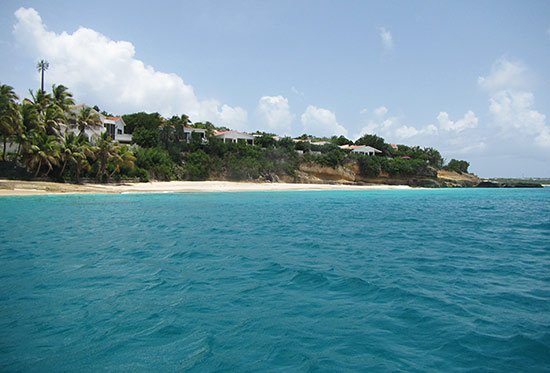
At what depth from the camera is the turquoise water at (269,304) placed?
16.0 ft

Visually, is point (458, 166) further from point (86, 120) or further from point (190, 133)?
point (86, 120)

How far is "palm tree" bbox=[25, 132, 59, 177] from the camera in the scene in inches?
1436

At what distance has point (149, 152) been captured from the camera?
51.7m

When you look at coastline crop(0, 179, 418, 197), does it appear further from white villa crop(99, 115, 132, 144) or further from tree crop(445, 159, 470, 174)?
tree crop(445, 159, 470, 174)

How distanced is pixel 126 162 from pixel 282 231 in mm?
33567

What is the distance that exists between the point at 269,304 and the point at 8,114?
38.1 metres

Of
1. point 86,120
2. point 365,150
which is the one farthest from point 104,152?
point 365,150

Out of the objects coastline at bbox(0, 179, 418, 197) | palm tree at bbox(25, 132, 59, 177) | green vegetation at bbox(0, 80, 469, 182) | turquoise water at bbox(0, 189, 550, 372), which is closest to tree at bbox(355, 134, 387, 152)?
green vegetation at bbox(0, 80, 469, 182)

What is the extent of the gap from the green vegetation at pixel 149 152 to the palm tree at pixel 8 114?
8cm

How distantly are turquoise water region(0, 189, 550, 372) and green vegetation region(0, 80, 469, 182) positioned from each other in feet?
93.2

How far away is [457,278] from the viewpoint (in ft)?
28.8

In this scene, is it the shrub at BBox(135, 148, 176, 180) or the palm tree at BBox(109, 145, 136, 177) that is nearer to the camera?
the palm tree at BBox(109, 145, 136, 177)

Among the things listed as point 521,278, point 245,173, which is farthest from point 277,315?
point 245,173

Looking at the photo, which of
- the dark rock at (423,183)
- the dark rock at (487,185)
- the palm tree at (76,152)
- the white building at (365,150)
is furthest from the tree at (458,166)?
the palm tree at (76,152)
